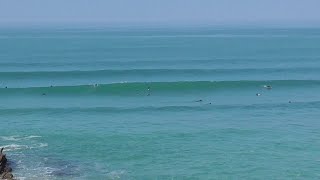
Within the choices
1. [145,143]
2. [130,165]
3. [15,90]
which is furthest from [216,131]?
[15,90]

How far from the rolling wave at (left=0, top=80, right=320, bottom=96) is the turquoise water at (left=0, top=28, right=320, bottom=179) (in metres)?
0.13

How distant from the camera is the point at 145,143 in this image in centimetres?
3975

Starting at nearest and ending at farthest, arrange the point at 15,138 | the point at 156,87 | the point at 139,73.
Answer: the point at 15,138, the point at 156,87, the point at 139,73

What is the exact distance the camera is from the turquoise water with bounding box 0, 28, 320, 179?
34219mm

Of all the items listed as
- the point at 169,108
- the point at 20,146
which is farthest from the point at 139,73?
the point at 20,146

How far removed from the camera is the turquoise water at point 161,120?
3422 centimetres

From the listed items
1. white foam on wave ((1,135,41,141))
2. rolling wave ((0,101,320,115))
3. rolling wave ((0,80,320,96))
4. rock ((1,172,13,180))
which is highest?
rolling wave ((0,80,320,96))

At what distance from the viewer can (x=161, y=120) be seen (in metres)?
48.1

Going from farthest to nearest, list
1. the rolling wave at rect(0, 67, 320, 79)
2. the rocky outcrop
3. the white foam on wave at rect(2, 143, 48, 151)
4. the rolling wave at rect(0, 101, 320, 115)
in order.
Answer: the rolling wave at rect(0, 67, 320, 79) → the rolling wave at rect(0, 101, 320, 115) → the white foam on wave at rect(2, 143, 48, 151) → the rocky outcrop

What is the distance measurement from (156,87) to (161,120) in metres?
20.9

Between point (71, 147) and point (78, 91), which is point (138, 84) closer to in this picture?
point (78, 91)

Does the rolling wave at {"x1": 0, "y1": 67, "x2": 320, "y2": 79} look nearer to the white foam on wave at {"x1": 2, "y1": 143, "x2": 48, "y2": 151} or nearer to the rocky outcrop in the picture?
the white foam on wave at {"x1": 2, "y1": 143, "x2": 48, "y2": 151}

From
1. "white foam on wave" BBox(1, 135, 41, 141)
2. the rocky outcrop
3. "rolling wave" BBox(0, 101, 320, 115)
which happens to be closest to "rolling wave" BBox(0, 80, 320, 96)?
"rolling wave" BBox(0, 101, 320, 115)

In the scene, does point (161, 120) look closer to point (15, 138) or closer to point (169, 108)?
point (169, 108)
